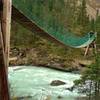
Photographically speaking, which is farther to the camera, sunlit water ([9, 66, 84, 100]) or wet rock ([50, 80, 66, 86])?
wet rock ([50, 80, 66, 86])

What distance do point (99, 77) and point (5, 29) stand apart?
1138cm

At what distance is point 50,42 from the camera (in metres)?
33.3

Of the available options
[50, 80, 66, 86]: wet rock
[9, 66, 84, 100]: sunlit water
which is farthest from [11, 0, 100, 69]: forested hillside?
[50, 80, 66, 86]: wet rock

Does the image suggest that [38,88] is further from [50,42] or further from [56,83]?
[50,42]

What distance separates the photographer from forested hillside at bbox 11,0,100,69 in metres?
37.3

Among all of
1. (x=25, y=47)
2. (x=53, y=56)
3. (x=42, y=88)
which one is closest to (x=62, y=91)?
(x=42, y=88)

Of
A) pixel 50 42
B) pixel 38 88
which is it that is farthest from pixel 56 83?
pixel 50 42

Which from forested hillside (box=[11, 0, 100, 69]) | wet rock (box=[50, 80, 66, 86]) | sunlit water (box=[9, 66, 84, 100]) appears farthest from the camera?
forested hillside (box=[11, 0, 100, 69])

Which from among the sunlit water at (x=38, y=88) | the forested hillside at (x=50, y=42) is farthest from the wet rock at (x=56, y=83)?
the forested hillside at (x=50, y=42)

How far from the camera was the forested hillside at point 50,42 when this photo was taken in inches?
1470

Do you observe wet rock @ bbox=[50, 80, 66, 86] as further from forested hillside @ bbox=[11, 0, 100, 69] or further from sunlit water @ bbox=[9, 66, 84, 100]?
forested hillside @ bbox=[11, 0, 100, 69]

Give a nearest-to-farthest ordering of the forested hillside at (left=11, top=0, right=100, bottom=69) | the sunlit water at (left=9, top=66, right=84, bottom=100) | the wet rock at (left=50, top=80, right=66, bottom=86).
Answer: the sunlit water at (left=9, top=66, right=84, bottom=100), the wet rock at (left=50, top=80, right=66, bottom=86), the forested hillside at (left=11, top=0, right=100, bottom=69)

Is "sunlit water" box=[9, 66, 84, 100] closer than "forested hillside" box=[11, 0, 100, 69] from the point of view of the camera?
Yes

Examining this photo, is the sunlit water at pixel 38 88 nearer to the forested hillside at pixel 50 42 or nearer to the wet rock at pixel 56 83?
the wet rock at pixel 56 83
